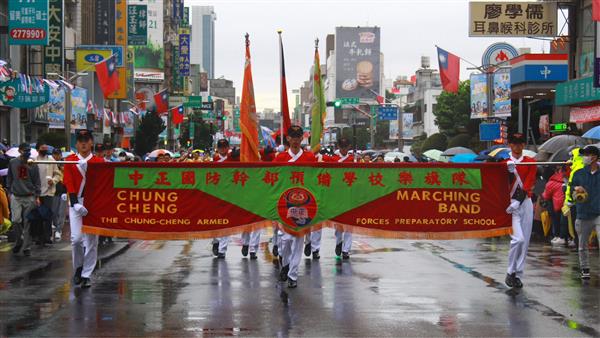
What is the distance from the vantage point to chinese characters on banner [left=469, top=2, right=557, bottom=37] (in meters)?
42.2

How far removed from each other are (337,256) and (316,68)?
484 cm

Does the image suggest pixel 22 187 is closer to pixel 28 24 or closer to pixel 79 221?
pixel 79 221

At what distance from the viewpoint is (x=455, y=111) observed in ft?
269

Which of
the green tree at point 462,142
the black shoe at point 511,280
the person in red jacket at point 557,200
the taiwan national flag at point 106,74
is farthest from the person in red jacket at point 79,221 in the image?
the green tree at point 462,142

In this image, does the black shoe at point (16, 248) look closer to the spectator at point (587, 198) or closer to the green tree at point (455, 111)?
the spectator at point (587, 198)

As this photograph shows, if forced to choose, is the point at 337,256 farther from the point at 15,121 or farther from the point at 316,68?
the point at 15,121

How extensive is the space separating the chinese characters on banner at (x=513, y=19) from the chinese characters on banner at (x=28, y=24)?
731 inches

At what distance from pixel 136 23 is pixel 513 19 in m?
41.4

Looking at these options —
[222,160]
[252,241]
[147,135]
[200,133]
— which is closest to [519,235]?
[252,241]

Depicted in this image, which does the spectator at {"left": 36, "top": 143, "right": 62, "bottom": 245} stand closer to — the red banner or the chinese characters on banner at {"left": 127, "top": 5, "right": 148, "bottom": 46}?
the red banner

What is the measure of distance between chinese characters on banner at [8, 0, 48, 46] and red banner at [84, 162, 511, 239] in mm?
24878

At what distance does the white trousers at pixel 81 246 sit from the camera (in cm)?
1200

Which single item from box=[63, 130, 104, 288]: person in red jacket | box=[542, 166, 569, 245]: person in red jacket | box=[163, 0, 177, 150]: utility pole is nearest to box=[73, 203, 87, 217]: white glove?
box=[63, 130, 104, 288]: person in red jacket

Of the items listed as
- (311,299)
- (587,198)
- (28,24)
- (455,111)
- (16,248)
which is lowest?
(16,248)
